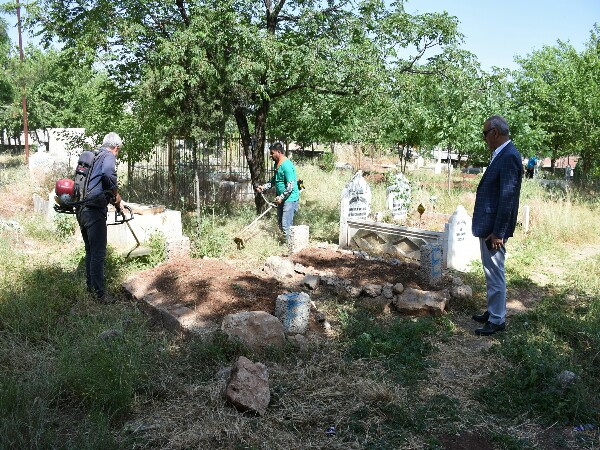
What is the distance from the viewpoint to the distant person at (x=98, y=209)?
6000mm

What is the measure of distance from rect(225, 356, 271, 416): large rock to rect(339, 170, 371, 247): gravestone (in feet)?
18.7

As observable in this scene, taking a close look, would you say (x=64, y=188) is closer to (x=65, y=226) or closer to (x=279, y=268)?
(x=279, y=268)

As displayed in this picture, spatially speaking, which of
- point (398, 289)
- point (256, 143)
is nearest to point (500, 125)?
point (398, 289)

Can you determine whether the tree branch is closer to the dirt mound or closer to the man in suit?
the dirt mound

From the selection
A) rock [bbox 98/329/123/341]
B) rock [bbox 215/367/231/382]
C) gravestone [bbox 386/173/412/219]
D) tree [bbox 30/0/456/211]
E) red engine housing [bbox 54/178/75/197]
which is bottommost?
rock [bbox 215/367/231/382]

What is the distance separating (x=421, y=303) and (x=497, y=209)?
1.35m

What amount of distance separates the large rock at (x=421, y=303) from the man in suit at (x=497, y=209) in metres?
0.59

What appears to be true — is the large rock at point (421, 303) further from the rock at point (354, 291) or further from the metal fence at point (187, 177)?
the metal fence at point (187, 177)

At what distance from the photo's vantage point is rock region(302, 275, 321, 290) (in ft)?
21.7

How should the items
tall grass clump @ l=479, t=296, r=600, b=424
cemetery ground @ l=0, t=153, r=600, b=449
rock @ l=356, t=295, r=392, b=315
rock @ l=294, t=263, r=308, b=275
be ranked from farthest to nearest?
rock @ l=294, t=263, r=308, b=275 → rock @ l=356, t=295, r=392, b=315 → tall grass clump @ l=479, t=296, r=600, b=424 → cemetery ground @ l=0, t=153, r=600, b=449

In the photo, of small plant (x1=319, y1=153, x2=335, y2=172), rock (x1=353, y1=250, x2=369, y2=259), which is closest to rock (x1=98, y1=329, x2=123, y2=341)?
rock (x1=353, y1=250, x2=369, y2=259)

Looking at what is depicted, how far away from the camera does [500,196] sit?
4.96 metres

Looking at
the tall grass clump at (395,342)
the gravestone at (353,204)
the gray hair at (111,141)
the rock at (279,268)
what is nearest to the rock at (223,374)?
the tall grass clump at (395,342)

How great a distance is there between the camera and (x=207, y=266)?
6.79 metres
